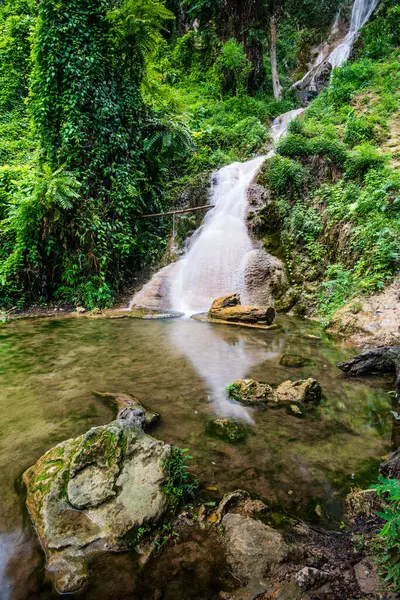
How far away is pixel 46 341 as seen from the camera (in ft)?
19.2

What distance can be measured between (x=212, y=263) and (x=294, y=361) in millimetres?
5346

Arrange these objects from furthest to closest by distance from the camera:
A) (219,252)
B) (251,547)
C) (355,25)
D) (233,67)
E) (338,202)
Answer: (355,25) → (233,67) → (219,252) → (338,202) → (251,547)

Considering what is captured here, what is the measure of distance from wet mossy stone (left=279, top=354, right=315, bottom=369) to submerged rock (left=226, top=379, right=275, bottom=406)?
100 cm

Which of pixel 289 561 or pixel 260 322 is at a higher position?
→ pixel 260 322

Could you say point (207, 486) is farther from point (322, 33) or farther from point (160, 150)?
point (322, 33)

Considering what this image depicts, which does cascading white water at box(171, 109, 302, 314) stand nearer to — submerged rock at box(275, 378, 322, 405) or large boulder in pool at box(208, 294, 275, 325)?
large boulder in pool at box(208, 294, 275, 325)

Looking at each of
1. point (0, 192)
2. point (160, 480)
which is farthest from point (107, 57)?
point (160, 480)

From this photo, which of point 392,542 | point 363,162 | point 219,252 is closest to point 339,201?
point 363,162

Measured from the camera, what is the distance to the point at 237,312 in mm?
7223

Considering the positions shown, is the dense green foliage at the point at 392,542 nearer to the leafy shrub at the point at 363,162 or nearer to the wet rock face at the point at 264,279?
the wet rock face at the point at 264,279

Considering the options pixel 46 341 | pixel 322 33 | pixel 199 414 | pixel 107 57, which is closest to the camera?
pixel 199 414

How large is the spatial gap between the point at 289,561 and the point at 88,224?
811cm

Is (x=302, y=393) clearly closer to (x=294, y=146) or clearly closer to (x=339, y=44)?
(x=294, y=146)

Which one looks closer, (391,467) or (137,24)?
(391,467)
